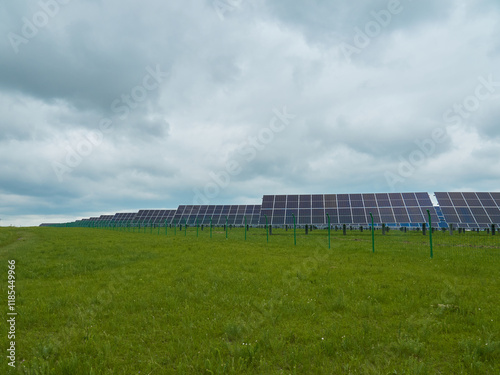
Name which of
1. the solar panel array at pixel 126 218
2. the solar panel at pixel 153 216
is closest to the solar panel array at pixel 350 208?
the solar panel at pixel 153 216

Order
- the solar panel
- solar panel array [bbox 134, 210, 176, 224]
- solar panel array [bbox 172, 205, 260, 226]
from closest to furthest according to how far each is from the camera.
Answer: solar panel array [bbox 172, 205, 260, 226]
the solar panel
solar panel array [bbox 134, 210, 176, 224]

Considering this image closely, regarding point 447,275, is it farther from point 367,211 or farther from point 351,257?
point 367,211

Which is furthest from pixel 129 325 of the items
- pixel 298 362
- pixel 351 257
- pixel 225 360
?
pixel 351 257

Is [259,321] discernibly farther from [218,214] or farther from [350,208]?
[218,214]

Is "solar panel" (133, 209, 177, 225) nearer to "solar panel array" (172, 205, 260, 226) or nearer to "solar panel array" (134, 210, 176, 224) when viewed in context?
"solar panel array" (134, 210, 176, 224)

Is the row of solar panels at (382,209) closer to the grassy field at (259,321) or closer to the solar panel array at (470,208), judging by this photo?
the solar panel array at (470,208)

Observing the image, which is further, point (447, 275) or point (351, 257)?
point (351, 257)

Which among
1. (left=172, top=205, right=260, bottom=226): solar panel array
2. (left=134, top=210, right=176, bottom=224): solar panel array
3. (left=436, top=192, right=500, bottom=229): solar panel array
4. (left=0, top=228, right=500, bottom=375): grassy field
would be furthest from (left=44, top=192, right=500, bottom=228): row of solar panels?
(left=134, top=210, right=176, bottom=224): solar panel array

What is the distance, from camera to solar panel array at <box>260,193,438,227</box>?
34.2 meters

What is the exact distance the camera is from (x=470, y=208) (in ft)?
114

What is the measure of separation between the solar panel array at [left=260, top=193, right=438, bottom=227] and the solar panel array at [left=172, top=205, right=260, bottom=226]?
20323 millimetres

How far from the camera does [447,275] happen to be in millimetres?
11078

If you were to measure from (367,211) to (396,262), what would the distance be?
→ 77.6ft

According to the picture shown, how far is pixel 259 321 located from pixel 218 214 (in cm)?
6008
